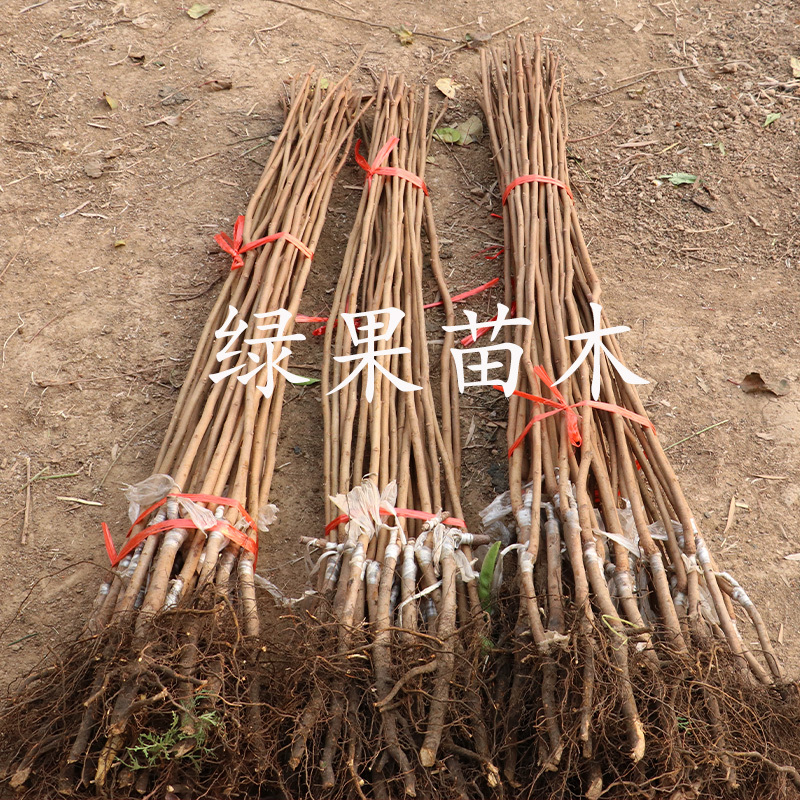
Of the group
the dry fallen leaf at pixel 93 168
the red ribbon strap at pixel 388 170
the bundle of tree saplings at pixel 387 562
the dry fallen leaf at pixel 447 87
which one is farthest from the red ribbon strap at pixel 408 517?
the dry fallen leaf at pixel 447 87

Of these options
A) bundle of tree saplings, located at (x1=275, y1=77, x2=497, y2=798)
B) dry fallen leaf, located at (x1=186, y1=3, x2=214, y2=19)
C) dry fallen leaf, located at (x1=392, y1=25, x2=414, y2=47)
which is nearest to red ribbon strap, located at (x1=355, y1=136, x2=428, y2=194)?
bundle of tree saplings, located at (x1=275, y1=77, x2=497, y2=798)

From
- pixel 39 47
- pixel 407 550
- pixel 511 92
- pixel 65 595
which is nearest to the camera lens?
pixel 407 550

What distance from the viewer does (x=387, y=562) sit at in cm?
199

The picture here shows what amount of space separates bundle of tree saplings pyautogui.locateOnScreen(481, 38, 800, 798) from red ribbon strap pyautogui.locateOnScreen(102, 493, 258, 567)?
0.66m

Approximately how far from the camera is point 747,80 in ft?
12.9

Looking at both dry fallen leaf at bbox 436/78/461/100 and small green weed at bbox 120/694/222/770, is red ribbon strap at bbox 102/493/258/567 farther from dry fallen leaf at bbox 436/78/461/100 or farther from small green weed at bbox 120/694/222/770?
dry fallen leaf at bbox 436/78/461/100

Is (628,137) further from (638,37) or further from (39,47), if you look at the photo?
(39,47)

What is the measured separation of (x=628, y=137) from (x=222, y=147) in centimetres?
184

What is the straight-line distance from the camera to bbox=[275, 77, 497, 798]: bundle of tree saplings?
1.63 m

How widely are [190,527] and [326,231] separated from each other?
64.1 inches

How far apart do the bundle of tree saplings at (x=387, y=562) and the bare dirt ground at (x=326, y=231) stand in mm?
263

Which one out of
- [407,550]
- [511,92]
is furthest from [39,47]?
[407,550]

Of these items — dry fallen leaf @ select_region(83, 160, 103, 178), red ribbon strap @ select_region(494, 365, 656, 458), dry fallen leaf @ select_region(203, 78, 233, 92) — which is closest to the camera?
red ribbon strap @ select_region(494, 365, 656, 458)

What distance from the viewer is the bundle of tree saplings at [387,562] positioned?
5.35 feet
